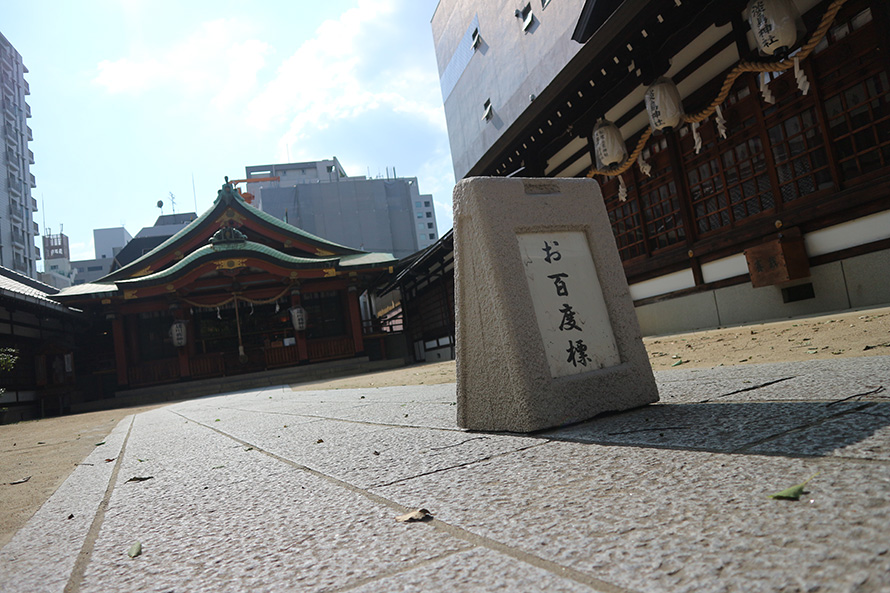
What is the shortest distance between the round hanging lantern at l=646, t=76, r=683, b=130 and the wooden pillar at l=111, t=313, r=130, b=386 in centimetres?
1725

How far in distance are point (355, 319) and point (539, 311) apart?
1696 cm

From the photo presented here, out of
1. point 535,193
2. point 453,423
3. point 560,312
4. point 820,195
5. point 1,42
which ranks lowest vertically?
point 453,423

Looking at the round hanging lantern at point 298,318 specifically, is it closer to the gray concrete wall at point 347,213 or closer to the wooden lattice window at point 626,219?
the wooden lattice window at point 626,219

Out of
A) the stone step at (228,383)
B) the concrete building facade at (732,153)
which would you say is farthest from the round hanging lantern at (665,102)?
the stone step at (228,383)

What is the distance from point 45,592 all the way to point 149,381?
60.8 feet

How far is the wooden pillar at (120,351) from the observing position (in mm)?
16844

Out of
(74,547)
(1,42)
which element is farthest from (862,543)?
(1,42)

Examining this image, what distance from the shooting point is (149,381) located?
56.4 feet

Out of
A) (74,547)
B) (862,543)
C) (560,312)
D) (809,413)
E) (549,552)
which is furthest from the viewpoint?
(560,312)

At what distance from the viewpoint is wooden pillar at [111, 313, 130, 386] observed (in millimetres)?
16844

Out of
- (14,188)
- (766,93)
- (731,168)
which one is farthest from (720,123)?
(14,188)

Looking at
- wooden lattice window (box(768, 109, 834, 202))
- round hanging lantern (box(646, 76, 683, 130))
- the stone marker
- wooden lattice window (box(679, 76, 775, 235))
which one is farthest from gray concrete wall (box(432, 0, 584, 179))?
the stone marker

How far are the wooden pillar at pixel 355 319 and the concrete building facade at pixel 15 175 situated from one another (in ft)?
104

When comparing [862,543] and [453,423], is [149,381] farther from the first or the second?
[862,543]
